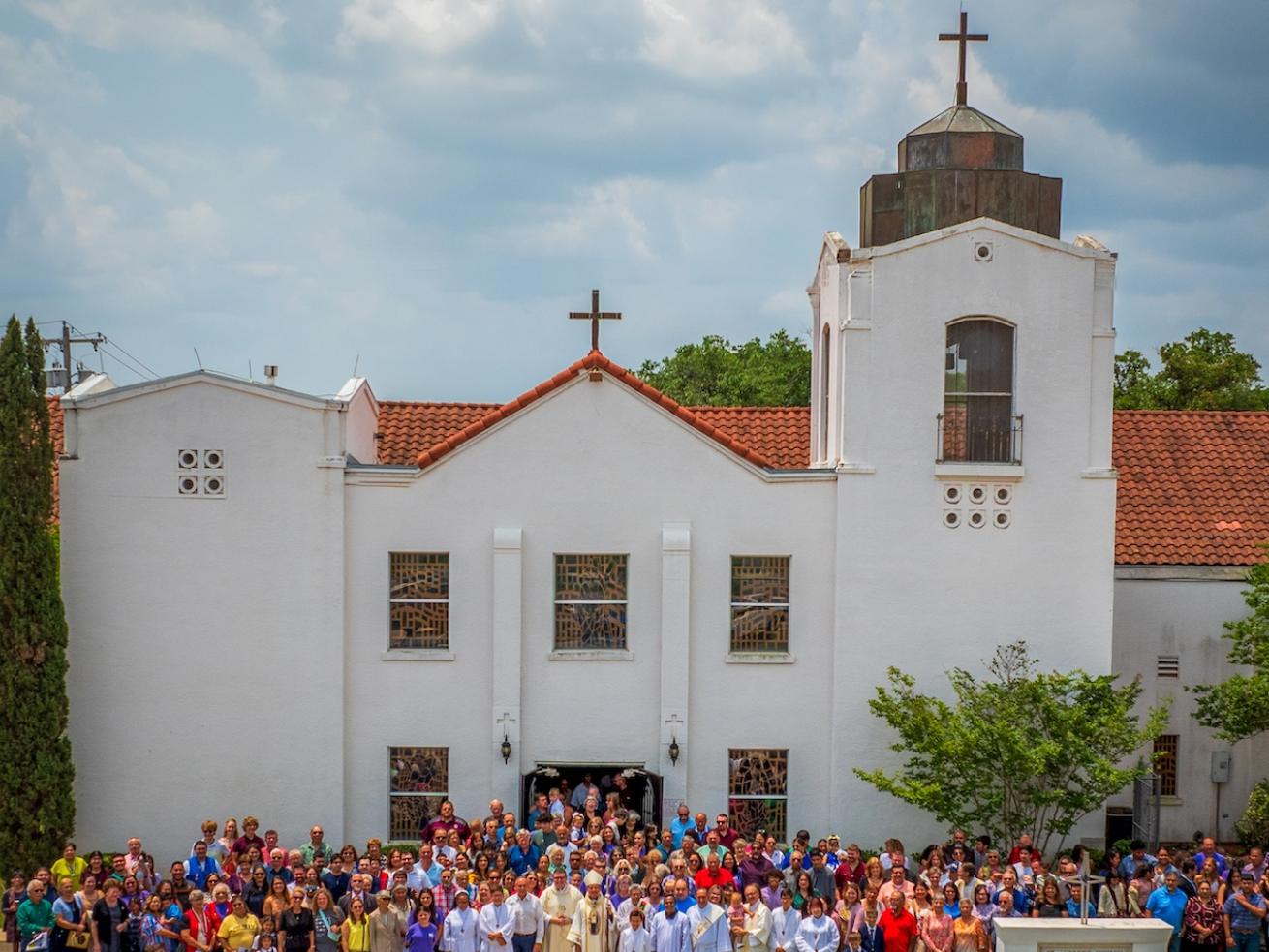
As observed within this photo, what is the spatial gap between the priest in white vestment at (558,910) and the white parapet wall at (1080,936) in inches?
184

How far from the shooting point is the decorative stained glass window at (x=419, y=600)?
64.3 ft

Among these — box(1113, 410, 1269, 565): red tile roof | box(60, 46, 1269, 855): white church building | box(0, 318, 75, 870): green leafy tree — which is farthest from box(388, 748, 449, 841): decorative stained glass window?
box(1113, 410, 1269, 565): red tile roof

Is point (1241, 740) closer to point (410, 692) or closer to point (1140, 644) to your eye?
point (1140, 644)

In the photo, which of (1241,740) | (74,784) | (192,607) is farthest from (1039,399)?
(74,784)

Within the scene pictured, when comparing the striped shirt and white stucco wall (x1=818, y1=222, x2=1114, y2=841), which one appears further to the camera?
white stucco wall (x1=818, y1=222, x2=1114, y2=841)

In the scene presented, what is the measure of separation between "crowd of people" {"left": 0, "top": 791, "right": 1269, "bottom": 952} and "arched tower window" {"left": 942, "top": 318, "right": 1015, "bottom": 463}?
19.0 ft

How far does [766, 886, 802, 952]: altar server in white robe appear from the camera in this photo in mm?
14891

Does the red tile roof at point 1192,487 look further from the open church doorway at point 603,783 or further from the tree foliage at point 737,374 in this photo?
the tree foliage at point 737,374

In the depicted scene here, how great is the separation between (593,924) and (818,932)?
2463mm

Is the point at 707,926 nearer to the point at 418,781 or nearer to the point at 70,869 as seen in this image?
the point at 418,781

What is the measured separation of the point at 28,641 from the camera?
1827cm

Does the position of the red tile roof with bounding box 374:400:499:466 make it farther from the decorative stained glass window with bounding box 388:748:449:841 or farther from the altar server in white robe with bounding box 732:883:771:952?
the altar server in white robe with bounding box 732:883:771:952

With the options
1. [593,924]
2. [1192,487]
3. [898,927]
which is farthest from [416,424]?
[1192,487]

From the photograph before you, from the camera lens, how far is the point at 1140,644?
21625mm
